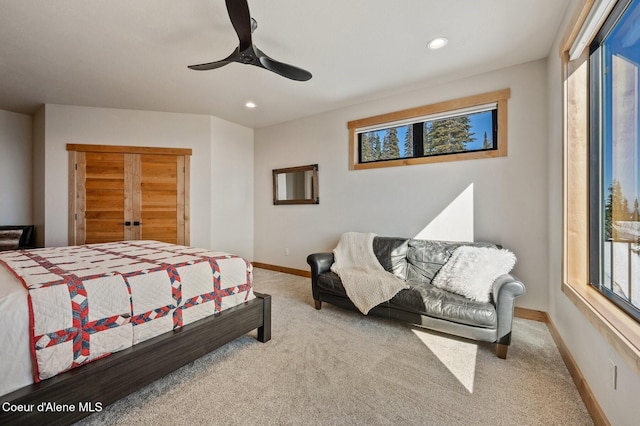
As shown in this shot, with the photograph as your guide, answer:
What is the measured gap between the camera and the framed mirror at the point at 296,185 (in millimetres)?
4424

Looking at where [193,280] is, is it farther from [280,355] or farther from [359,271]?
[359,271]

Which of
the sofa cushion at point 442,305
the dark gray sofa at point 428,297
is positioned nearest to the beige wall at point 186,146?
the dark gray sofa at point 428,297

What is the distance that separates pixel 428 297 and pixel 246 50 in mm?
2472

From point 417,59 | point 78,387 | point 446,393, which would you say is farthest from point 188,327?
point 417,59

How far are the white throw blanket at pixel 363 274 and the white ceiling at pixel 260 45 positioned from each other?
1953 mm

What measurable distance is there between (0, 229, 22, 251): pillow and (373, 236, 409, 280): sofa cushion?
4901mm

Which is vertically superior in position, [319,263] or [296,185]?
[296,185]

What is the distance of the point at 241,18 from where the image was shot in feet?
5.71

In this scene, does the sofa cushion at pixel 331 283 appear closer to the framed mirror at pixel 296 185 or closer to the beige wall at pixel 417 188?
the beige wall at pixel 417 188

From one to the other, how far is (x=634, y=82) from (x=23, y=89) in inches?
227

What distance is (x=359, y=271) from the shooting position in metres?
3.02

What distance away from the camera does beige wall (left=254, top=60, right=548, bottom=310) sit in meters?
2.79

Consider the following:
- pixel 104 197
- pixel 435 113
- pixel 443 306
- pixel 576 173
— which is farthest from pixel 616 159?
pixel 104 197

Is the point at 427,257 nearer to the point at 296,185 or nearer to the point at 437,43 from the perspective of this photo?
the point at 437,43
